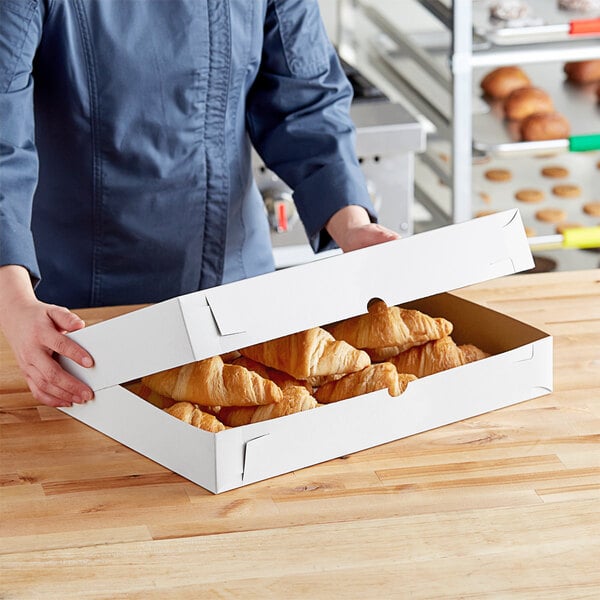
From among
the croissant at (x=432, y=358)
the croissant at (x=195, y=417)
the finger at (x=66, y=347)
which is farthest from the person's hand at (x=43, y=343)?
the croissant at (x=432, y=358)

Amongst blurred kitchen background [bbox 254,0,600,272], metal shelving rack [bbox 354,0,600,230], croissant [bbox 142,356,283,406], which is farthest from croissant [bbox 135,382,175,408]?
metal shelving rack [bbox 354,0,600,230]

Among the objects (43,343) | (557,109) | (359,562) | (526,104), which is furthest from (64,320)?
(557,109)

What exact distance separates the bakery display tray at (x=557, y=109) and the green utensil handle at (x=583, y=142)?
0.04 meters

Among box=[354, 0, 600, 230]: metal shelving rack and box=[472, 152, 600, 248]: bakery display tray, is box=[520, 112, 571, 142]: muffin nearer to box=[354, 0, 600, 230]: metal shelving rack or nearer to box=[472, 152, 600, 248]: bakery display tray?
box=[354, 0, 600, 230]: metal shelving rack

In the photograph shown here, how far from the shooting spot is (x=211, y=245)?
64.6 inches

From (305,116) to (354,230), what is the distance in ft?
0.80

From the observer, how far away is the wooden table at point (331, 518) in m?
0.88

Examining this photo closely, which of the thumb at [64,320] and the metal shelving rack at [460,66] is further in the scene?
the metal shelving rack at [460,66]

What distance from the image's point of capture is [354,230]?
1432 mm

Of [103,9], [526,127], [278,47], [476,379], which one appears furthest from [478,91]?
[476,379]

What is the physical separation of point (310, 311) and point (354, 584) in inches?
11.2

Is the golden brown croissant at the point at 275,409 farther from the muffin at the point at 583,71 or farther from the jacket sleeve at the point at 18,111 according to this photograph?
the muffin at the point at 583,71

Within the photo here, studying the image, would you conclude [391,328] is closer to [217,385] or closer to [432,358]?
[432,358]

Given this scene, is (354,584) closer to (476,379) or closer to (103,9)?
(476,379)
